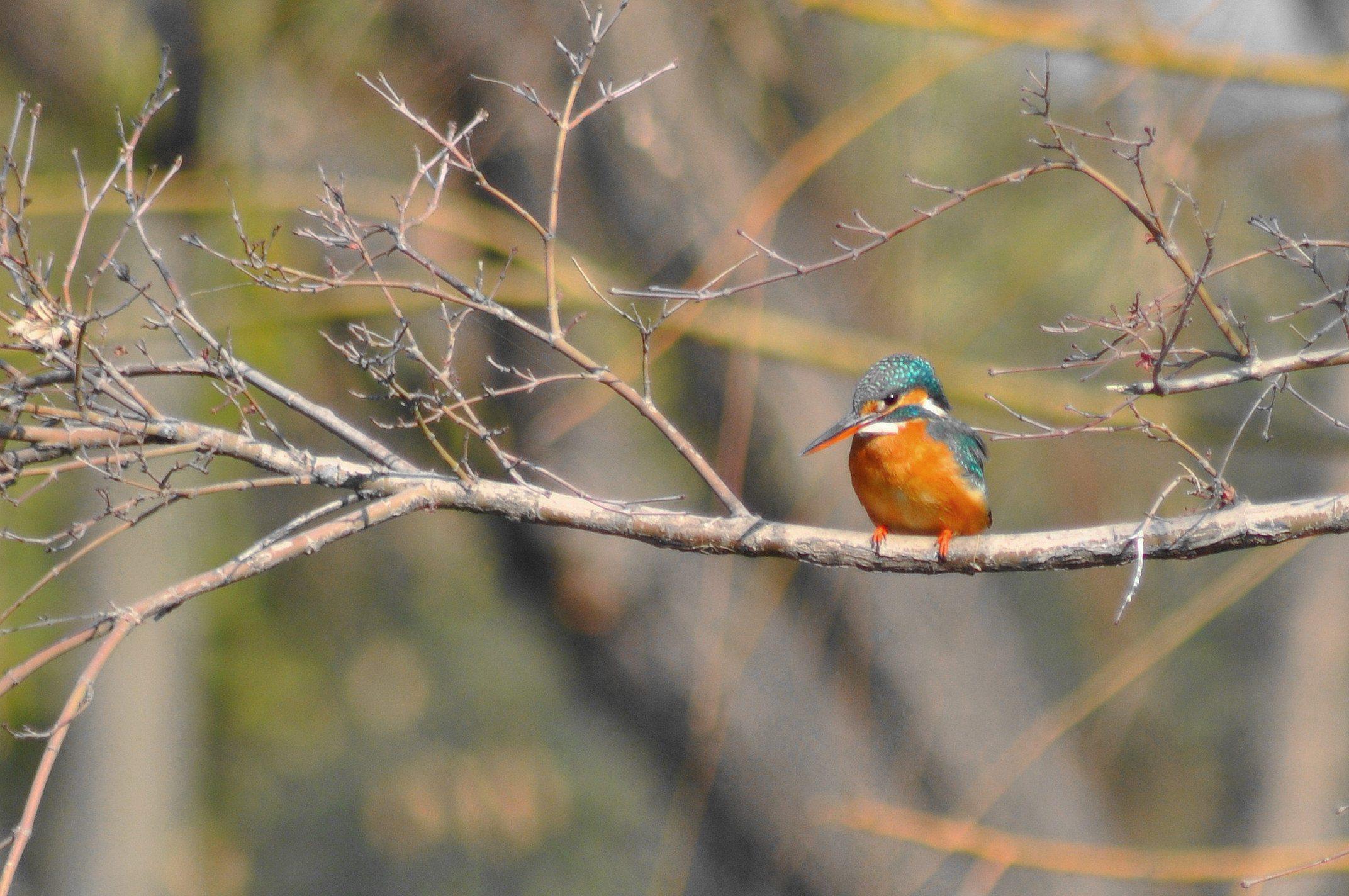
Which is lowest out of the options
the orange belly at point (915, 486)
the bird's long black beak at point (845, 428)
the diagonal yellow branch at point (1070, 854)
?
the diagonal yellow branch at point (1070, 854)

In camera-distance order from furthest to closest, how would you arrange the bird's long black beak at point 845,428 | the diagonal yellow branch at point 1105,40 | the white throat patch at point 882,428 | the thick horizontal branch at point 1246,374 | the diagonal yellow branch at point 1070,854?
the diagonal yellow branch at point 1070,854
the diagonal yellow branch at point 1105,40
the white throat patch at point 882,428
the bird's long black beak at point 845,428
the thick horizontal branch at point 1246,374

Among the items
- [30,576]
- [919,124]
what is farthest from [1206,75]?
[30,576]

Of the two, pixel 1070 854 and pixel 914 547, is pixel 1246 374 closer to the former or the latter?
pixel 914 547

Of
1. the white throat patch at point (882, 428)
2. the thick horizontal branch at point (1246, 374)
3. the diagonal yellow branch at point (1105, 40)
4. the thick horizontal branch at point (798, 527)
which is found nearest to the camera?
the thick horizontal branch at point (1246, 374)

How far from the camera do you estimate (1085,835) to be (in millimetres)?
4328

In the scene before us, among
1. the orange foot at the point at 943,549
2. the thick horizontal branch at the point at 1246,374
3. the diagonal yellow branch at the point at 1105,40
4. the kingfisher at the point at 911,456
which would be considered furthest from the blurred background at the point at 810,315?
the thick horizontal branch at the point at 1246,374

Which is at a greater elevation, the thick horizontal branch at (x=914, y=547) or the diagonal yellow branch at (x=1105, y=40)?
the diagonal yellow branch at (x=1105, y=40)

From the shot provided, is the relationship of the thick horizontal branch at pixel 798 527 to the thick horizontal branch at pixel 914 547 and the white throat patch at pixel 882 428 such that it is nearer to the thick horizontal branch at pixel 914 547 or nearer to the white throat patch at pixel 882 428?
the thick horizontal branch at pixel 914 547

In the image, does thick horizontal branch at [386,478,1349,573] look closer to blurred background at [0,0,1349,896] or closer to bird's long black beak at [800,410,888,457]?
bird's long black beak at [800,410,888,457]

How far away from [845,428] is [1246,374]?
3.34 feet

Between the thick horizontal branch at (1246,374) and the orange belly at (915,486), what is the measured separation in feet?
2.95

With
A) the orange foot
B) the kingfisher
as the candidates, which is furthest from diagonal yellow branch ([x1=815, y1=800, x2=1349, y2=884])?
the orange foot

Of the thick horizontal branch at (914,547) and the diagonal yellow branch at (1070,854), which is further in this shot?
the diagonal yellow branch at (1070,854)

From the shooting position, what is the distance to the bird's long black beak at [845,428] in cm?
208
